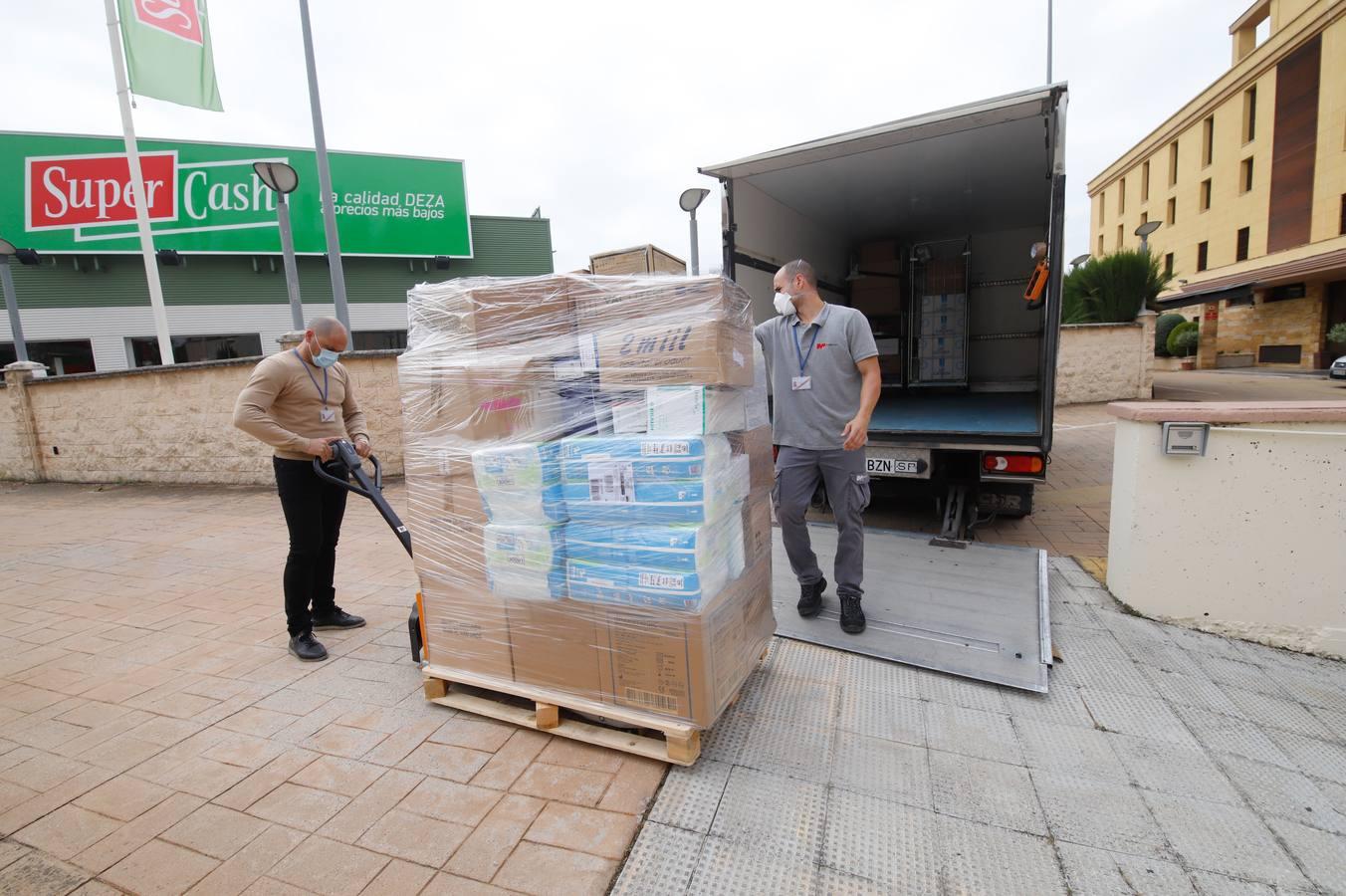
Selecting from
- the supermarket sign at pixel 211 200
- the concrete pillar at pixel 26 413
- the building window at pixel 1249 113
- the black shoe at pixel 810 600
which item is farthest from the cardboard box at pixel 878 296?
the building window at pixel 1249 113

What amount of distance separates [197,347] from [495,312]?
16.3 m

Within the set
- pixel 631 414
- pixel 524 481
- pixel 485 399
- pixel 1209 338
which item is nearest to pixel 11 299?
pixel 485 399

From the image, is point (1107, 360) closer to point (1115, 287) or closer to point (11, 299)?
point (1115, 287)

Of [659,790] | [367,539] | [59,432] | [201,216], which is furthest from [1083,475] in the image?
[201,216]

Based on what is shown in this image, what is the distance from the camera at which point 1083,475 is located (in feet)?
21.3

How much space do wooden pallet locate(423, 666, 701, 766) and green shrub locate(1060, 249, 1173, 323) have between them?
13.9m

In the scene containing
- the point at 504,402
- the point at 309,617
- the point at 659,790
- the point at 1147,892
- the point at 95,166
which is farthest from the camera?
the point at 95,166

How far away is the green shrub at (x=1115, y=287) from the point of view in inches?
502

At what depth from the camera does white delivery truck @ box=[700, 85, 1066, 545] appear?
3.98 meters

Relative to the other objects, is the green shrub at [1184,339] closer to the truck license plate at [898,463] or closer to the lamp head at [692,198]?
the lamp head at [692,198]

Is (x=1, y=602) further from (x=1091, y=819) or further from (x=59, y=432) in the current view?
(x=59, y=432)

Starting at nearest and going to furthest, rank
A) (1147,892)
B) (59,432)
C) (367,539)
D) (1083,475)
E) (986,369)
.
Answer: (1147,892) < (367,539) < (1083,475) < (986,369) < (59,432)

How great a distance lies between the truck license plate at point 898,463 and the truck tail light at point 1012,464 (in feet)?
1.29

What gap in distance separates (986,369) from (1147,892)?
6630mm
